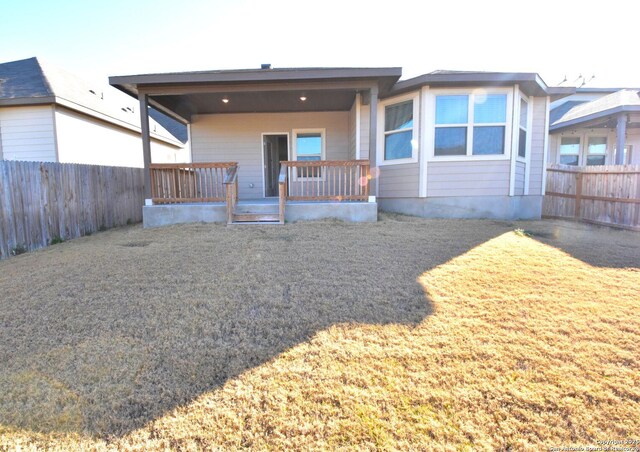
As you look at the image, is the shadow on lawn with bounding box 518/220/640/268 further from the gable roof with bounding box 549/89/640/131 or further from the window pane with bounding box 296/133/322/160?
the window pane with bounding box 296/133/322/160

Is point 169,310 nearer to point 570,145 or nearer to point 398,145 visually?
point 398,145

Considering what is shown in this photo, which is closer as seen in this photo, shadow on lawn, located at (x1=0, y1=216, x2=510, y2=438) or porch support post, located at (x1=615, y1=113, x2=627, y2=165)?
shadow on lawn, located at (x1=0, y1=216, x2=510, y2=438)

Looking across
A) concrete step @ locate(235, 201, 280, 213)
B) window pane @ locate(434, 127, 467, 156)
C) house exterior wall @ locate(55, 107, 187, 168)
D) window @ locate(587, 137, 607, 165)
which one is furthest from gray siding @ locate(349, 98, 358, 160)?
window @ locate(587, 137, 607, 165)

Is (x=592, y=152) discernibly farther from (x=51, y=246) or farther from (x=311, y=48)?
(x=51, y=246)

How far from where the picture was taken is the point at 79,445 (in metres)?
1.45

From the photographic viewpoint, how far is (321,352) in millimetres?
2168

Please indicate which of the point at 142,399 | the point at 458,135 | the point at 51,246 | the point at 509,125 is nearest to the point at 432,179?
the point at 458,135

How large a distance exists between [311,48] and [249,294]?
15.1m

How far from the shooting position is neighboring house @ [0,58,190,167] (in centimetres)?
852

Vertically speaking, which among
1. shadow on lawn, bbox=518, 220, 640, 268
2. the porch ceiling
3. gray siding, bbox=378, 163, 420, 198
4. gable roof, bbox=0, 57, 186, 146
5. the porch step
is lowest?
shadow on lawn, bbox=518, 220, 640, 268

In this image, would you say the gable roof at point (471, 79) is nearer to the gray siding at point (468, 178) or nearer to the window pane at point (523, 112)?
the window pane at point (523, 112)

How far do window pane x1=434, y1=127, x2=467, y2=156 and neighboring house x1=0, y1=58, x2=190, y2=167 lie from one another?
9.83m

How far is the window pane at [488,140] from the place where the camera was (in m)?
7.44

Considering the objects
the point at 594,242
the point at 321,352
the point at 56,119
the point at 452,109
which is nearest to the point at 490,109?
the point at 452,109
